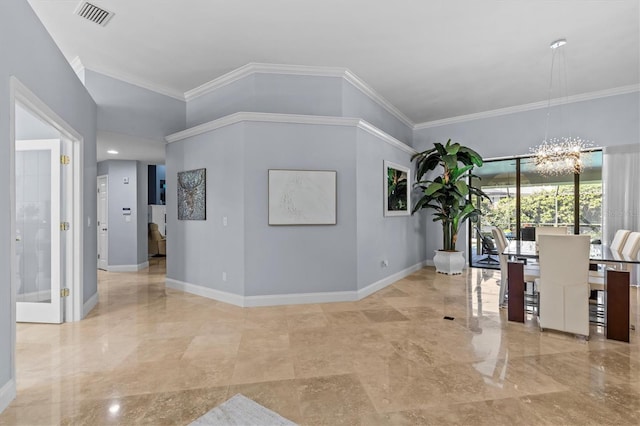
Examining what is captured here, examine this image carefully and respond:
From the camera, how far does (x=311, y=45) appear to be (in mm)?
3830

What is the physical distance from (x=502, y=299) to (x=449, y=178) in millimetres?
2678

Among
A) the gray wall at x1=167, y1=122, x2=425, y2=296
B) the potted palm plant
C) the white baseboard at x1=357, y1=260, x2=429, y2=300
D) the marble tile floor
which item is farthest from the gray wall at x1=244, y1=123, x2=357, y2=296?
the potted palm plant

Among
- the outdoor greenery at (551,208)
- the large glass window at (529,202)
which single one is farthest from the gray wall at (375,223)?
the outdoor greenery at (551,208)

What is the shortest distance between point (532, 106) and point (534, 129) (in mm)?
443

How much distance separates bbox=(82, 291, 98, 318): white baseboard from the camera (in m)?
3.76

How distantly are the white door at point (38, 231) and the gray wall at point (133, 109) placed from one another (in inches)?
45.5

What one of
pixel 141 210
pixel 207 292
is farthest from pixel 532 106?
pixel 141 210

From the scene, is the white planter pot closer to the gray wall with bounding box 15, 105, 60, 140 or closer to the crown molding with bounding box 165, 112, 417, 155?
the crown molding with bounding box 165, 112, 417, 155

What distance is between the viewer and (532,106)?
590 cm

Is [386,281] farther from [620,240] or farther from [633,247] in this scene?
[620,240]

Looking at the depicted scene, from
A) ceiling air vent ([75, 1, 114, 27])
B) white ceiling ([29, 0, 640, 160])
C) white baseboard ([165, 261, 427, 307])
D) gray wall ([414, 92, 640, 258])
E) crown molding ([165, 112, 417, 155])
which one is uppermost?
white ceiling ([29, 0, 640, 160])

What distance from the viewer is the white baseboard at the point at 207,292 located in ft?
13.8

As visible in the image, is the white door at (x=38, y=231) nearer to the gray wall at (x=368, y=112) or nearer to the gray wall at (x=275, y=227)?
the gray wall at (x=275, y=227)

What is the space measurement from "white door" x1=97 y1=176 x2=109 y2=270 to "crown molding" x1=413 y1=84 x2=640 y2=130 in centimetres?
734
